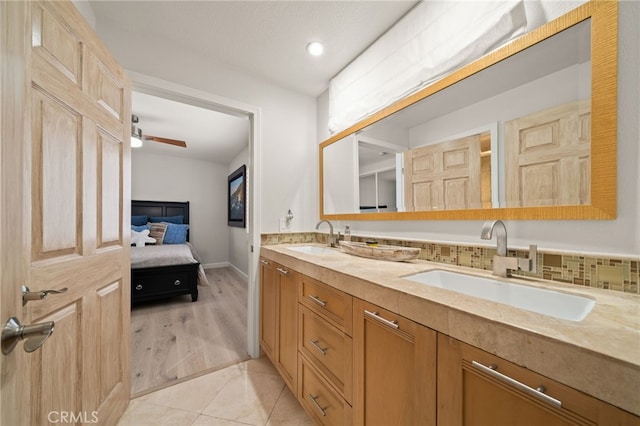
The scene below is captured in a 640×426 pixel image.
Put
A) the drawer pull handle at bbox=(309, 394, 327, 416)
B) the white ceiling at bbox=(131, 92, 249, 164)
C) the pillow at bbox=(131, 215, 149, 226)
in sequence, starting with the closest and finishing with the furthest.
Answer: the drawer pull handle at bbox=(309, 394, 327, 416)
the white ceiling at bbox=(131, 92, 249, 164)
the pillow at bbox=(131, 215, 149, 226)

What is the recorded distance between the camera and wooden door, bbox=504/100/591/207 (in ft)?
2.97

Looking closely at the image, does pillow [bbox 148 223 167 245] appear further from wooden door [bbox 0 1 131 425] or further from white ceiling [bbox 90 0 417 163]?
white ceiling [bbox 90 0 417 163]

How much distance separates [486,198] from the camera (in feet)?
3.87

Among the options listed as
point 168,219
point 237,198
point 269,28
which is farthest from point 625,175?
point 168,219

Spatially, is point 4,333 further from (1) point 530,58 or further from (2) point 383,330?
(1) point 530,58

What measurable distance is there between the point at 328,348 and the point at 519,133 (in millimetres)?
1342

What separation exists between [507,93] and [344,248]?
49.6 inches

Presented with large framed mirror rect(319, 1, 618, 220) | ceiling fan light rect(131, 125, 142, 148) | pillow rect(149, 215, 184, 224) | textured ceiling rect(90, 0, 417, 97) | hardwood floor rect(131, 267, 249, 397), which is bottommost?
hardwood floor rect(131, 267, 249, 397)

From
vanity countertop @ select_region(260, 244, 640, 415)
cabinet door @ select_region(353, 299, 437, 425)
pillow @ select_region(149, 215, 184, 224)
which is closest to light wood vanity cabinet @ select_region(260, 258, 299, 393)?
cabinet door @ select_region(353, 299, 437, 425)

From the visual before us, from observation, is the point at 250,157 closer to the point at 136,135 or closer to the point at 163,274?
the point at 136,135

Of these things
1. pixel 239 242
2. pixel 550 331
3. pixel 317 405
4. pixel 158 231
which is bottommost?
pixel 317 405

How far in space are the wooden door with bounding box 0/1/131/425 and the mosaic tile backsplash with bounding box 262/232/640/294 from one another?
1.59 meters

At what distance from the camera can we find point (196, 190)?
5.52m

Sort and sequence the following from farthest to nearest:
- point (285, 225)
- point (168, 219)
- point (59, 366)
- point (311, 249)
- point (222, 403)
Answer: point (168, 219)
point (285, 225)
point (311, 249)
point (222, 403)
point (59, 366)
